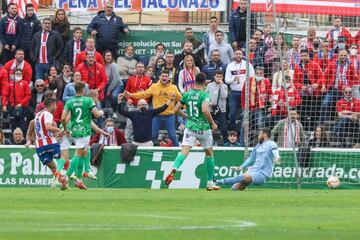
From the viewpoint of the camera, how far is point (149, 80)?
29.9 metres

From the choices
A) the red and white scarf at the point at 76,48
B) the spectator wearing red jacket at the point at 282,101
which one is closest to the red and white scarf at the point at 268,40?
the spectator wearing red jacket at the point at 282,101

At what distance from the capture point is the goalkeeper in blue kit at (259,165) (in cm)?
2441

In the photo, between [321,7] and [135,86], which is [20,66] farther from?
[321,7]

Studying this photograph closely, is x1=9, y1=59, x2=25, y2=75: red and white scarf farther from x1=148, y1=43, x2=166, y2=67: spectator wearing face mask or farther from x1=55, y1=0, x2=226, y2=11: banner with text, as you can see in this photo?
x1=148, y1=43, x2=166, y2=67: spectator wearing face mask

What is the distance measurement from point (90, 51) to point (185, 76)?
2.50m

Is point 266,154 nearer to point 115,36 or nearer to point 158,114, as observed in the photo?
point 158,114

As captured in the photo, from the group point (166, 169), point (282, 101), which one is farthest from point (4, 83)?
point (282, 101)

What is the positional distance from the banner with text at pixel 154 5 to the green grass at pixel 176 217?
36.4 ft

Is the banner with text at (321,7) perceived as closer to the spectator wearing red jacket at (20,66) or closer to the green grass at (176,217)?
the spectator wearing red jacket at (20,66)

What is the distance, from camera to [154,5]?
3112 centimetres

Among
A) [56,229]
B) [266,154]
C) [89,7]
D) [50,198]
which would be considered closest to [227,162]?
[266,154]

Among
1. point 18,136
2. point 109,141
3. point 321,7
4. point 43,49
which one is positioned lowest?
point 109,141

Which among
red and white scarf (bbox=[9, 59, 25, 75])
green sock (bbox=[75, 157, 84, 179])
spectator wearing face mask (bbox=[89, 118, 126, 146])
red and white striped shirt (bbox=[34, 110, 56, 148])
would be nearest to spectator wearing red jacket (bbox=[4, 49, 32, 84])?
red and white scarf (bbox=[9, 59, 25, 75])

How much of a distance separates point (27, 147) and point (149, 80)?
366 centimetres
